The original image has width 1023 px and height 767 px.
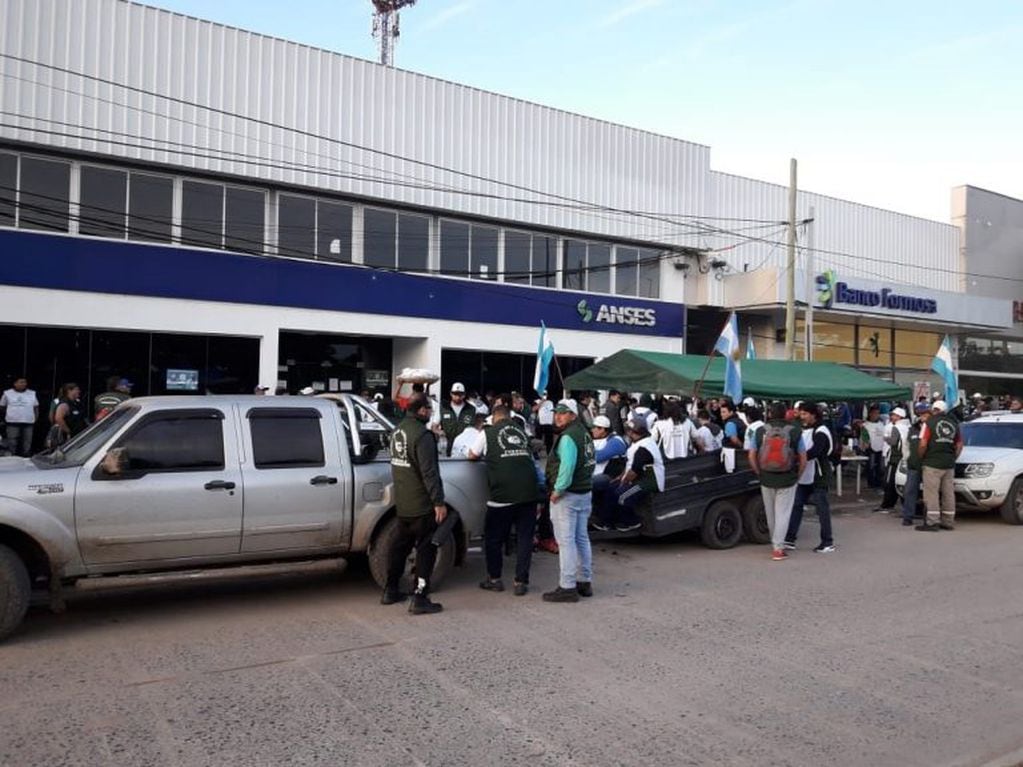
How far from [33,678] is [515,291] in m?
19.1

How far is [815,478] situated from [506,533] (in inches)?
183

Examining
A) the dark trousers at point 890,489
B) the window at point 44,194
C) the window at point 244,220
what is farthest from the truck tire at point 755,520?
the window at point 44,194

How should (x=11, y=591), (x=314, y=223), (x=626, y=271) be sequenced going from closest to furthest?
(x=11, y=591) < (x=314, y=223) < (x=626, y=271)

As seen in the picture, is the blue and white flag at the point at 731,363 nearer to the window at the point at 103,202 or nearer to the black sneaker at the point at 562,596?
Result: the black sneaker at the point at 562,596

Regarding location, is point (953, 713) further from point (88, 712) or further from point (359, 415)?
point (359, 415)

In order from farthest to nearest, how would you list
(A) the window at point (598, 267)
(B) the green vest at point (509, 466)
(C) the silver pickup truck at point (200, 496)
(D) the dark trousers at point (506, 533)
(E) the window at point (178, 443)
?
(A) the window at point (598, 267)
(D) the dark trousers at point (506, 533)
(B) the green vest at point (509, 466)
(E) the window at point (178, 443)
(C) the silver pickup truck at point (200, 496)

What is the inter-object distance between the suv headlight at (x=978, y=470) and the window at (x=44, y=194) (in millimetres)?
16764

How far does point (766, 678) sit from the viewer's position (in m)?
5.89

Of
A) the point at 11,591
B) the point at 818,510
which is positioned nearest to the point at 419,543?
the point at 11,591

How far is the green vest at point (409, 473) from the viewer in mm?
7320

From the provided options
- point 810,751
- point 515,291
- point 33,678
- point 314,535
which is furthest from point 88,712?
point 515,291

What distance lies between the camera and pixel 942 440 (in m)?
12.6

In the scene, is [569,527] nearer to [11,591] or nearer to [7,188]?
[11,591]

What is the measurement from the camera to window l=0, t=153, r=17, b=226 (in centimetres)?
1717
